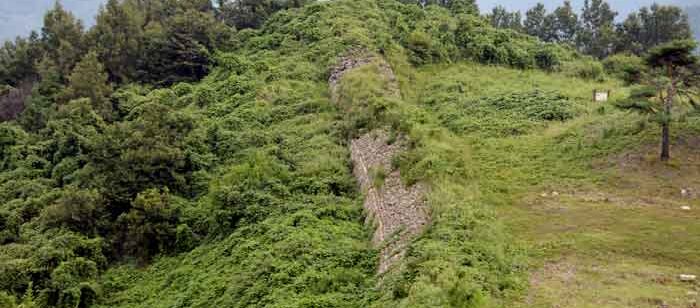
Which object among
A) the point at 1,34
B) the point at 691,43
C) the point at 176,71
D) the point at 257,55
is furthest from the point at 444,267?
the point at 1,34

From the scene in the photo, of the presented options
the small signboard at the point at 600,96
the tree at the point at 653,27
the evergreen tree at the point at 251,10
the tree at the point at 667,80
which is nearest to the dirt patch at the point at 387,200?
the tree at the point at 667,80

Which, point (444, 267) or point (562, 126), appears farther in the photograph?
point (562, 126)

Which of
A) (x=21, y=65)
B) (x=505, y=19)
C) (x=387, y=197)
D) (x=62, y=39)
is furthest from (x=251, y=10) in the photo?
(x=387, y=197)

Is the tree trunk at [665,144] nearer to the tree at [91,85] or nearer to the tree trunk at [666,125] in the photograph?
the tree trunk at [666,125]

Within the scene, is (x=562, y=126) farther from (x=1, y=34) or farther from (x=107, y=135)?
(x=1, y=34)

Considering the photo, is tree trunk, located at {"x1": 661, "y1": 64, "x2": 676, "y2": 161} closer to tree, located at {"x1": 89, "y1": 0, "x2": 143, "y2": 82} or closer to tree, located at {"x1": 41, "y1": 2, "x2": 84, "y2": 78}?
tree, located at {"x1": 89, "y1": 0, "x2": 143, "y2": 82}

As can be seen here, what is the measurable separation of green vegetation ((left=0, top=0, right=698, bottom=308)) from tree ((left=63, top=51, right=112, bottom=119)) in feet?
0.35

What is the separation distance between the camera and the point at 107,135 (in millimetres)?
26609

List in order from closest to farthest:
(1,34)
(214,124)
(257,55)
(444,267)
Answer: (444,267) < (214,124) < (257,55) < (1,34)

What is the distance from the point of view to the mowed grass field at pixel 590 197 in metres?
13.9

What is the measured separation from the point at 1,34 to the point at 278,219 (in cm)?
20413

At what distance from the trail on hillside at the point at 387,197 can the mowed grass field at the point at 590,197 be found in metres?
2.35

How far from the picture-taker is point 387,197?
18906 millimetres

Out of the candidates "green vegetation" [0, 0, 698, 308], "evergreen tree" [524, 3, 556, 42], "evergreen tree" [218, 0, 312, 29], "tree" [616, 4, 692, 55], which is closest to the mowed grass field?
"green vegetation" [0, 0, 698, 308]
